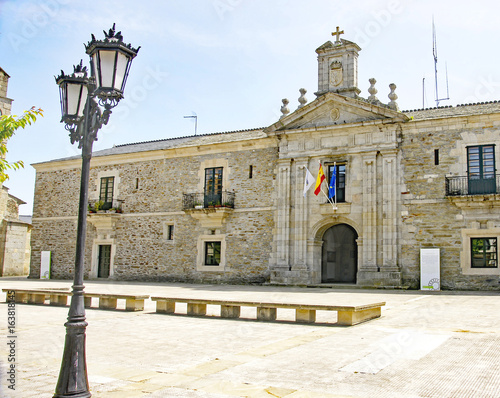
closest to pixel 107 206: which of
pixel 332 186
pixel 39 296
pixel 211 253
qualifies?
pixel 211 253

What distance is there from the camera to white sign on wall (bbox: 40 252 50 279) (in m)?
28.5

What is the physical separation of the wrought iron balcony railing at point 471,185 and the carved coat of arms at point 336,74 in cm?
628

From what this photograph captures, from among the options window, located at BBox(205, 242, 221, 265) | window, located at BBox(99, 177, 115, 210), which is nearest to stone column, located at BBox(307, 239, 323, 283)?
window, located at BBox(205, 242, 221, 265)

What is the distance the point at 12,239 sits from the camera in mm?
33188

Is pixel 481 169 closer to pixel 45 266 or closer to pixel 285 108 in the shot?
pixel 285 108

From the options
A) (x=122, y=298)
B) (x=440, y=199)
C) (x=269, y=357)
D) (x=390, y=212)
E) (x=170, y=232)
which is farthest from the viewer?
(x=170, y=232)

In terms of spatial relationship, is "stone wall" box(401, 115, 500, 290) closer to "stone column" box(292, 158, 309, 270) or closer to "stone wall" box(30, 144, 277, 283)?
"stone column" box(292, 158, 309, 270)

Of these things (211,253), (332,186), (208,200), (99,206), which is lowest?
(211,253)

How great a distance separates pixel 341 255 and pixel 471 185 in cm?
718

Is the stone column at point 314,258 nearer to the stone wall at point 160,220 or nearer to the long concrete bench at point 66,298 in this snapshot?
the stone wall at point 160,220

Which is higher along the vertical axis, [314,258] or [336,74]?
[336,74]

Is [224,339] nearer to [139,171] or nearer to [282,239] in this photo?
[282,239]

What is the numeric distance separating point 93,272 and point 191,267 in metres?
6.22

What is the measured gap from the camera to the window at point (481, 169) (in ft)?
61.3
